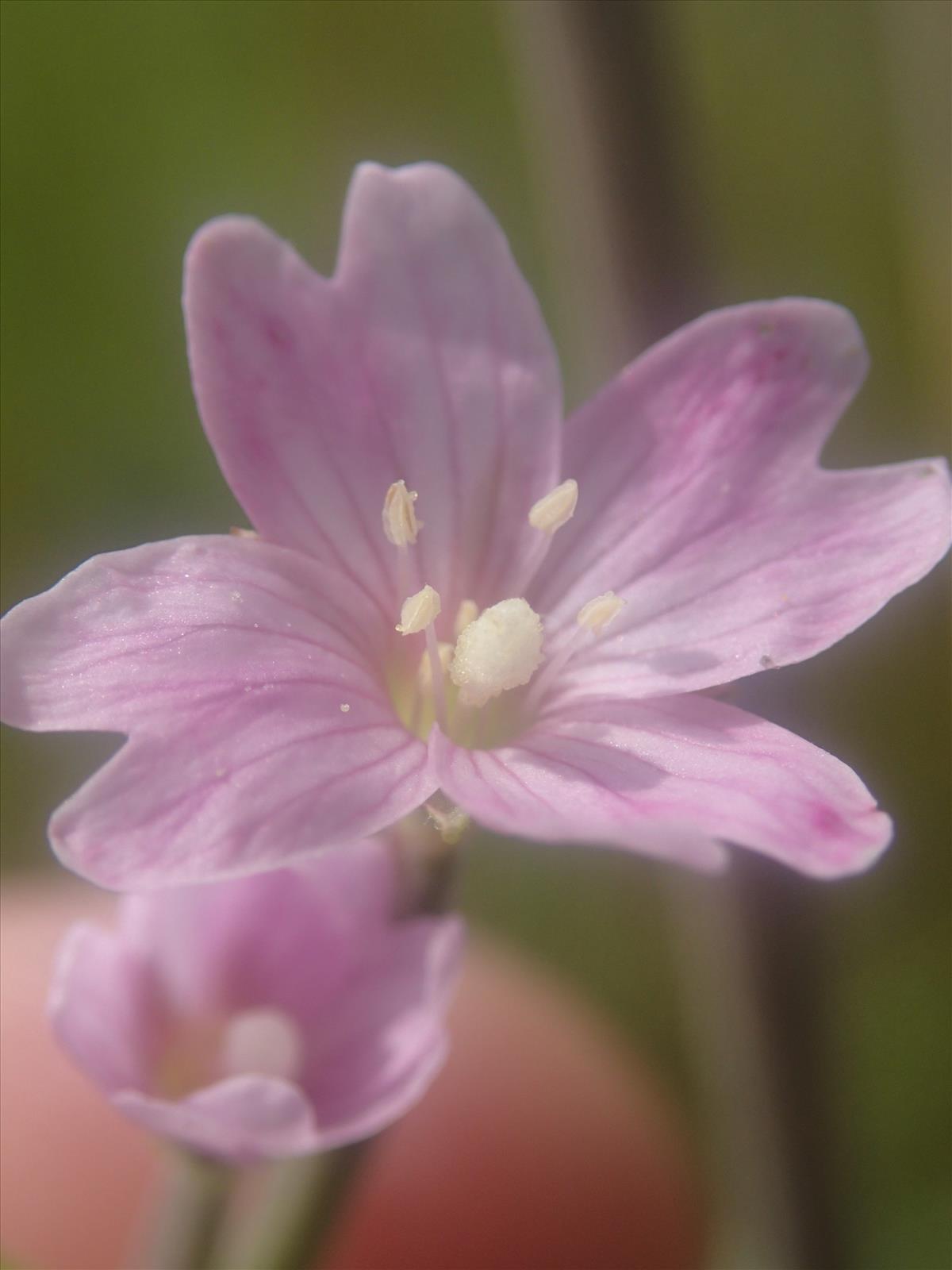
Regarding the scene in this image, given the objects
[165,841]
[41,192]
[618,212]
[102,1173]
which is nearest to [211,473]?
[41,192]

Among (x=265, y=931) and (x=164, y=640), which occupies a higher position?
(x=164, y=640)

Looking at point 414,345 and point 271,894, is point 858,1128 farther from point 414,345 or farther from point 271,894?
point 414,345

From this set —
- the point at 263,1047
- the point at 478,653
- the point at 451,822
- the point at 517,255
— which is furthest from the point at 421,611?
the point at 517,255

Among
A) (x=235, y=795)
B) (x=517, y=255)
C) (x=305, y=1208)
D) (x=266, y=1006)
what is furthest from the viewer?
A: (x=517, y=255)

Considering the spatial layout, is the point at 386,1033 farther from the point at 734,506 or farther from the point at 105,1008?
the point at 734,506

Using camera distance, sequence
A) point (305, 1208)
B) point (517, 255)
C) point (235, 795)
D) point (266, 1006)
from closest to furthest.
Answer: point (235, 795), point (305, 1208), point (266, 1006), point (517, 255)

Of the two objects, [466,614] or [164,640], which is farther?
[466,614]

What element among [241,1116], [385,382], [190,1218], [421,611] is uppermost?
[385,382]

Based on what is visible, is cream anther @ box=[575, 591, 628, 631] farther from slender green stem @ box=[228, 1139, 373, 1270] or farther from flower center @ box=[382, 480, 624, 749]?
slender green stem @ box=[228, 1139, 373, 1270]

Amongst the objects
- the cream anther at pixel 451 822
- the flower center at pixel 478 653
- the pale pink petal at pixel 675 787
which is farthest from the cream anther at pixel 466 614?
the cream anther at pixel 451 822

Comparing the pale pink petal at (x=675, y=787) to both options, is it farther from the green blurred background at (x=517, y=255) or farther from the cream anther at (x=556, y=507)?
the green blurred background at (x=517, y=255)
